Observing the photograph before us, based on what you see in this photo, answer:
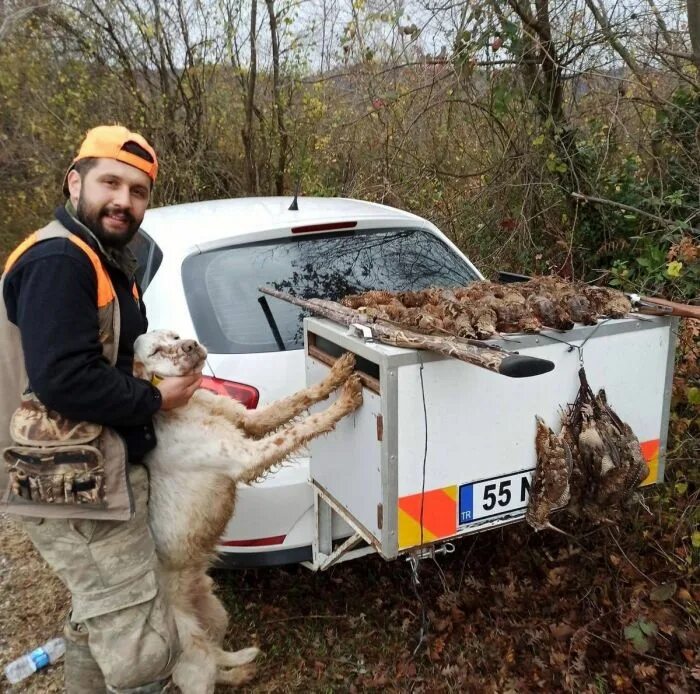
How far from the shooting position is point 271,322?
10.1ft

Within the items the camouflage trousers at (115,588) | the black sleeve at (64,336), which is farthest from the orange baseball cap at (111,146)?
the camouflage trousers at (115,588)

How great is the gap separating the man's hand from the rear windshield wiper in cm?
65

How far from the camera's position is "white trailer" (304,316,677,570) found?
2.19m

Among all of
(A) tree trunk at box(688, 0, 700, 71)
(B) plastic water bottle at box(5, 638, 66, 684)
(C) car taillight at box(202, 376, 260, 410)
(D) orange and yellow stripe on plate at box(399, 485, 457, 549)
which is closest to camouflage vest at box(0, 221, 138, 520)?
(C) car taillight at box(202, 376, 260, 410)

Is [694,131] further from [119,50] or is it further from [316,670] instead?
[119,50]

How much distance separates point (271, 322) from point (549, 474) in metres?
1.44

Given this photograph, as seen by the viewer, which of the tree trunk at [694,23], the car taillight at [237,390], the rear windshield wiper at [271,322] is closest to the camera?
the car taillight at [237,390]

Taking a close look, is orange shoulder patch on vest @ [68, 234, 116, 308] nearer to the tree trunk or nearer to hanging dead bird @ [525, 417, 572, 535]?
hanging dead bird @ [525, 417, 572, 535]

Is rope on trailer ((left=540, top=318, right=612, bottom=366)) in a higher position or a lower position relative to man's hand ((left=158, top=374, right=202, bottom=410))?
higher

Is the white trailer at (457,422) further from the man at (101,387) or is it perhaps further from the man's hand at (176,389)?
the man at (101,387)

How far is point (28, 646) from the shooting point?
337 centimetres

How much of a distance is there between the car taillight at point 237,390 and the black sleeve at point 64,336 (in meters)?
0.73

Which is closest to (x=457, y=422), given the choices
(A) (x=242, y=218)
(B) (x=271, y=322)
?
(B) (x=271, y=322)

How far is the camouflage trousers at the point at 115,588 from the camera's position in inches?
87.7
